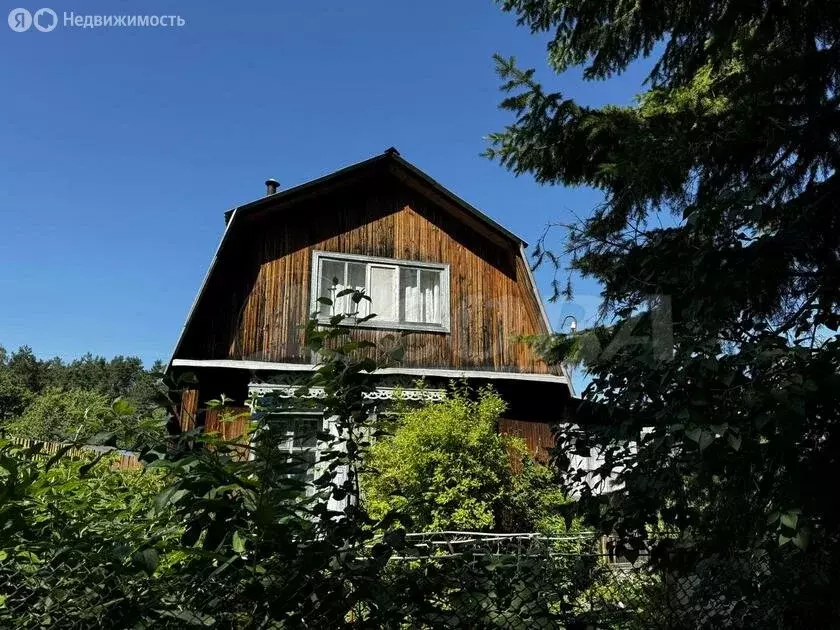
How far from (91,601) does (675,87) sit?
17.3 feet

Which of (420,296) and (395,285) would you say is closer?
(395,285)

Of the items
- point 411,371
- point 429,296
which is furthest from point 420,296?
point 411,371

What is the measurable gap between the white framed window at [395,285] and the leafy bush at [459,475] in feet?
6.77

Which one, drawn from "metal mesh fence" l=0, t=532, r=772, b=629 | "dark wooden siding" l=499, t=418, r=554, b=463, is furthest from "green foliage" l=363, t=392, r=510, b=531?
"metal mesh fence" l=0, t=532, r=772, b=629

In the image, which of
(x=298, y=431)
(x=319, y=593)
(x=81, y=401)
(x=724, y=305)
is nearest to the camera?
(x=319, y=593)

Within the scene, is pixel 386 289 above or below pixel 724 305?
above

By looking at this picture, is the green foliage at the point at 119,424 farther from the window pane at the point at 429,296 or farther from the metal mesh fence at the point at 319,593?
the window pane at the point at 429,296

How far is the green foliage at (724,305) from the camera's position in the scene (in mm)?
2076

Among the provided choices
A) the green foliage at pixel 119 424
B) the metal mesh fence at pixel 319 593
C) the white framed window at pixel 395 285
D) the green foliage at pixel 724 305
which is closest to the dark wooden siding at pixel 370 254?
the white framed window at pixel 395 285

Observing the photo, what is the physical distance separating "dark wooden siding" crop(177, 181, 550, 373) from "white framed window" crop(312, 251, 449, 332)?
0.43 feet

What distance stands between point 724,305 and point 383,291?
7.07 m

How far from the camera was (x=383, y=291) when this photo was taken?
360 inches

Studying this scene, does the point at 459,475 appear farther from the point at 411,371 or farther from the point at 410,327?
the point at 410,327

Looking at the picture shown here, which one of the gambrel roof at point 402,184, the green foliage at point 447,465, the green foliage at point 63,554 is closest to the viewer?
the green foliage at point 63,554
